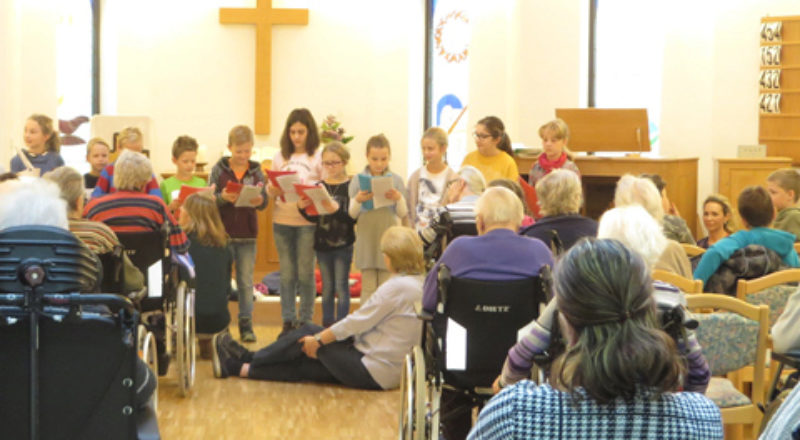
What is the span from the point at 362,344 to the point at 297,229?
1499 mm

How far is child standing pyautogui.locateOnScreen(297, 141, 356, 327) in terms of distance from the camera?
23.3ft

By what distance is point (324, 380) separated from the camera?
6.21 m

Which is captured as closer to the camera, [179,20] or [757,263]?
[757,263]

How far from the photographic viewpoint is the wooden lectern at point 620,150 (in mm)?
9672

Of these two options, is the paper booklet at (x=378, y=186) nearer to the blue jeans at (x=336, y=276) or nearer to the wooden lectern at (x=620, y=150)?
the blue jeans at (x=336, y=276)

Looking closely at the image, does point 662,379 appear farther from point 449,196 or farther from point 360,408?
point 449,196

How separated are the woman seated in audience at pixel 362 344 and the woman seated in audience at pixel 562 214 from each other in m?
0.75

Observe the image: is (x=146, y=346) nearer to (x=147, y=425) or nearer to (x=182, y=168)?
(x=147, y=425)

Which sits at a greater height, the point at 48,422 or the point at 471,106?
the point at 471,106

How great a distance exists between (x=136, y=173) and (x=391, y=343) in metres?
1.51

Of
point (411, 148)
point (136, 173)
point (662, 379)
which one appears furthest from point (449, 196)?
point (411, 148)

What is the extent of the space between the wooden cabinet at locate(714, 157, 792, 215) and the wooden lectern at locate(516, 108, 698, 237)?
55 cm

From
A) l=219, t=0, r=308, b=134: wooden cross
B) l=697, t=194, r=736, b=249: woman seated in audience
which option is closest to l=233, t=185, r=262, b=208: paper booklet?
l=697, t=194, r=736, b=249: woman seated in audience

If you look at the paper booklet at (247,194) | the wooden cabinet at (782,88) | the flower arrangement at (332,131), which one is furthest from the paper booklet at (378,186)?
the wooden cabinet at (782,88)
